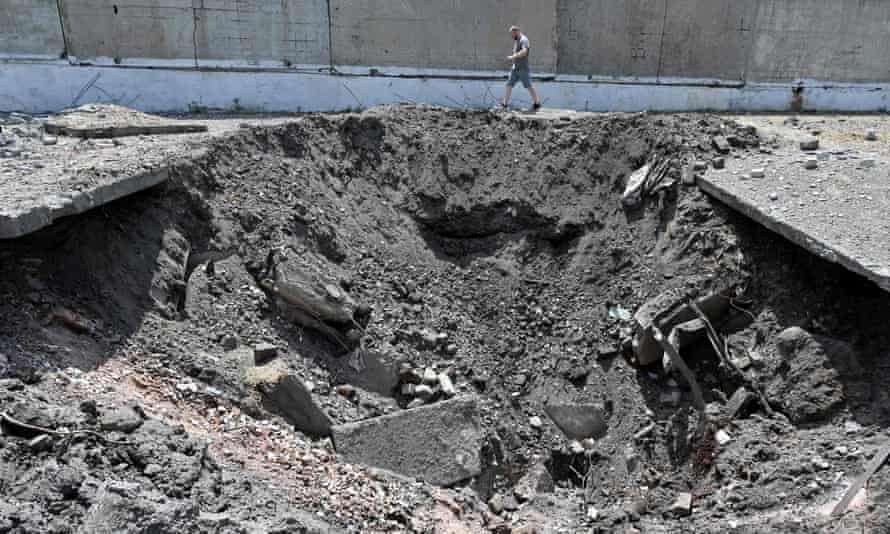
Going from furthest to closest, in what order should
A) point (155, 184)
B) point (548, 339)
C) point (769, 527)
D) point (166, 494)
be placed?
point (548, 339) < point (155, 184) < point (769, 527) < point (166, 494)

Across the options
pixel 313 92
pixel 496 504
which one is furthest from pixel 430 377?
→ pixel 313 92

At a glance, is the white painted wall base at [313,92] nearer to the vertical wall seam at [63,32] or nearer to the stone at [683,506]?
the vertical wall seam at [63,32]

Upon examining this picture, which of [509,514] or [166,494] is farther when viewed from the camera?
[509,514]

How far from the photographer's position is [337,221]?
6.79m

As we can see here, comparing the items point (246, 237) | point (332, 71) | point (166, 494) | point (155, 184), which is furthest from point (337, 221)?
point (332, 71)

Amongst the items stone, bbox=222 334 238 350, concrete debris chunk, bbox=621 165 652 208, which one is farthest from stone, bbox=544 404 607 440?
stone, bbox=222 334 238 350

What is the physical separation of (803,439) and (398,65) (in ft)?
31.7

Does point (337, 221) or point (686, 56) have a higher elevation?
point (686, 56)

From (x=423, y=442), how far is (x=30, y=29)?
9.88 metres

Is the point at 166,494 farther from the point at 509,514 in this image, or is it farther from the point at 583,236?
the point at 583,236

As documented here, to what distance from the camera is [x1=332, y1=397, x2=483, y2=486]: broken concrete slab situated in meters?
4.76

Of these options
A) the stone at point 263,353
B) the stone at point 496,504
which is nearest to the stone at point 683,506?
the stone at point 496,504

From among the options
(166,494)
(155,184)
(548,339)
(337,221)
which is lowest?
(548,339)

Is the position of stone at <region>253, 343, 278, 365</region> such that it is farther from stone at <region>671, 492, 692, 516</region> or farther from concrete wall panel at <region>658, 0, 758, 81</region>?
concrete wall panel at <region>658, 0, 758, 81</region>
